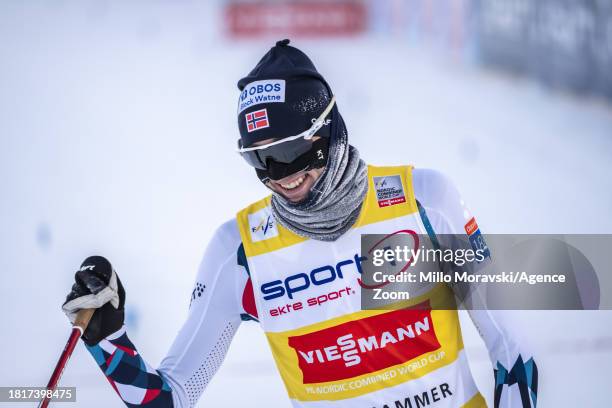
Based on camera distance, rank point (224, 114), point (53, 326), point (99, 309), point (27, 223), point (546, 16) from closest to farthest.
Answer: point (99, 309), point (53, 326), point (27, 223), point (224, 114), point (546, 16)

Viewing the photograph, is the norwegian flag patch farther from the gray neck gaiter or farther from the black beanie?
the gray neck gaiter

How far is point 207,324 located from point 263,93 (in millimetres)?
592

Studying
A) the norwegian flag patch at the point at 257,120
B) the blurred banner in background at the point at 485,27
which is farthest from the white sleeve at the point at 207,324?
the blurred banner in background at the point at 485,27

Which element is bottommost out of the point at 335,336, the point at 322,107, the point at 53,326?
the point at 53,326

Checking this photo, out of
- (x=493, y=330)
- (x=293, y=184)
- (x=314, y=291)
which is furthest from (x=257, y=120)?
(x=493, y=330)

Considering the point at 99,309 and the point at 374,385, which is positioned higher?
the point at 99,309

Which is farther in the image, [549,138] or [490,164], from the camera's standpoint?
[549,138]

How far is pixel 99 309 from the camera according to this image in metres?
1.75

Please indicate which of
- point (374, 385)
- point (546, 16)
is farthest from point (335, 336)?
point (546, 16)

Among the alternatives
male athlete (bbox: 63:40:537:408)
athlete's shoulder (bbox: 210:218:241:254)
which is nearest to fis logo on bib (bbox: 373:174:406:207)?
male athlete (bbox: 63:40:537:408)

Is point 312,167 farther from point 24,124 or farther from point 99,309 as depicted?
point 24,124

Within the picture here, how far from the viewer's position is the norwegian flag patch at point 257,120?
1.77 m

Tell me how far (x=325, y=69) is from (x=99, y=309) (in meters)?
3.90

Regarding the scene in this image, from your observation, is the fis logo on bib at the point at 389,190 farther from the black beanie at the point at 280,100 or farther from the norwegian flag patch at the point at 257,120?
the norwegian flag patch at the point at 257,120
